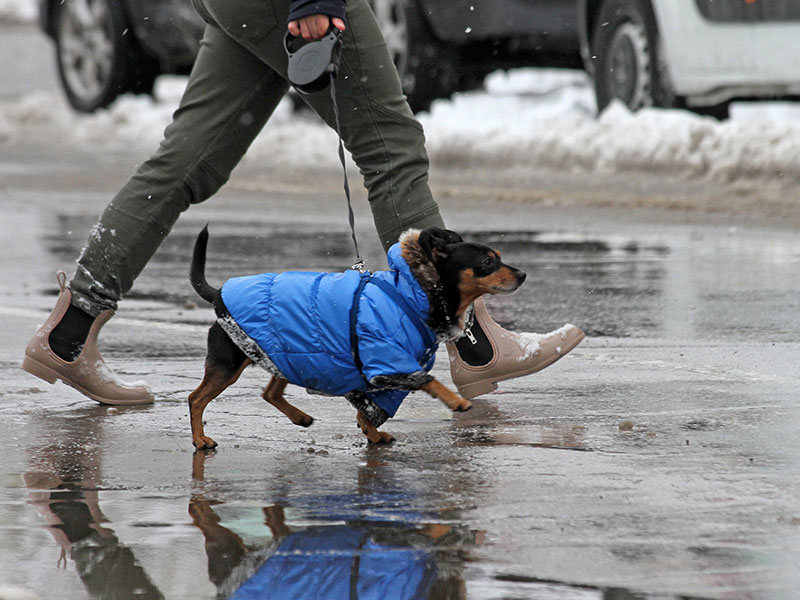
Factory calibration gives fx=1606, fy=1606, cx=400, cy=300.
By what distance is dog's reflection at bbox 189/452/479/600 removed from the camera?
315 centimetres

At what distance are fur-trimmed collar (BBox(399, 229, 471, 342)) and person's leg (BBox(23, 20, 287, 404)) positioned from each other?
97 centimetres

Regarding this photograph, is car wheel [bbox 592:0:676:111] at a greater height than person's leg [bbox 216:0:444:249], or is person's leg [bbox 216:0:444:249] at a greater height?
person's leg [bbox 216:0:444:249]

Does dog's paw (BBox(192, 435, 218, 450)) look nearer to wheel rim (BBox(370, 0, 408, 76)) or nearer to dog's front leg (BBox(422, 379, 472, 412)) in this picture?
dog's front leg (BBox(422, 379, 472, 412))

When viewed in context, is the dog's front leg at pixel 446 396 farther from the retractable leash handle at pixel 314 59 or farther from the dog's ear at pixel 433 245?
the retractable leash handle at pixel 314 59

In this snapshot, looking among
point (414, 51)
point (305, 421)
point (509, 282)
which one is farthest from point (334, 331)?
point (414, 51)

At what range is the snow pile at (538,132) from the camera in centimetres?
1133

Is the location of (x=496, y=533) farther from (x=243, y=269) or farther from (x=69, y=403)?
(x=243, y=269)

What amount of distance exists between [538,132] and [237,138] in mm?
8080

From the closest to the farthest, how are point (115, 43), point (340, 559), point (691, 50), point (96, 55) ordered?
1. point (340, 559)
2. point (691, 50)
3. point (115, 43)
4. point (96, 55)

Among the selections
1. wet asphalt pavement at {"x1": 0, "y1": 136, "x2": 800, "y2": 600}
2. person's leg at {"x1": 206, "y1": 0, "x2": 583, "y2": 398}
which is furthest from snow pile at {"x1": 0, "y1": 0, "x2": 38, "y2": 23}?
person's leg at {"x1": 206, "y1": 0, "x2": 583, "y2": 398}

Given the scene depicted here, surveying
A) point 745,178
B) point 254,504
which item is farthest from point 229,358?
point 745,178

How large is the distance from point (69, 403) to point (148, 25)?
1110cm

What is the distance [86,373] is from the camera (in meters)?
5.04

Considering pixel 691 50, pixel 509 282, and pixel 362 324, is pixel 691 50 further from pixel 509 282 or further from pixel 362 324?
pixel 362 324
